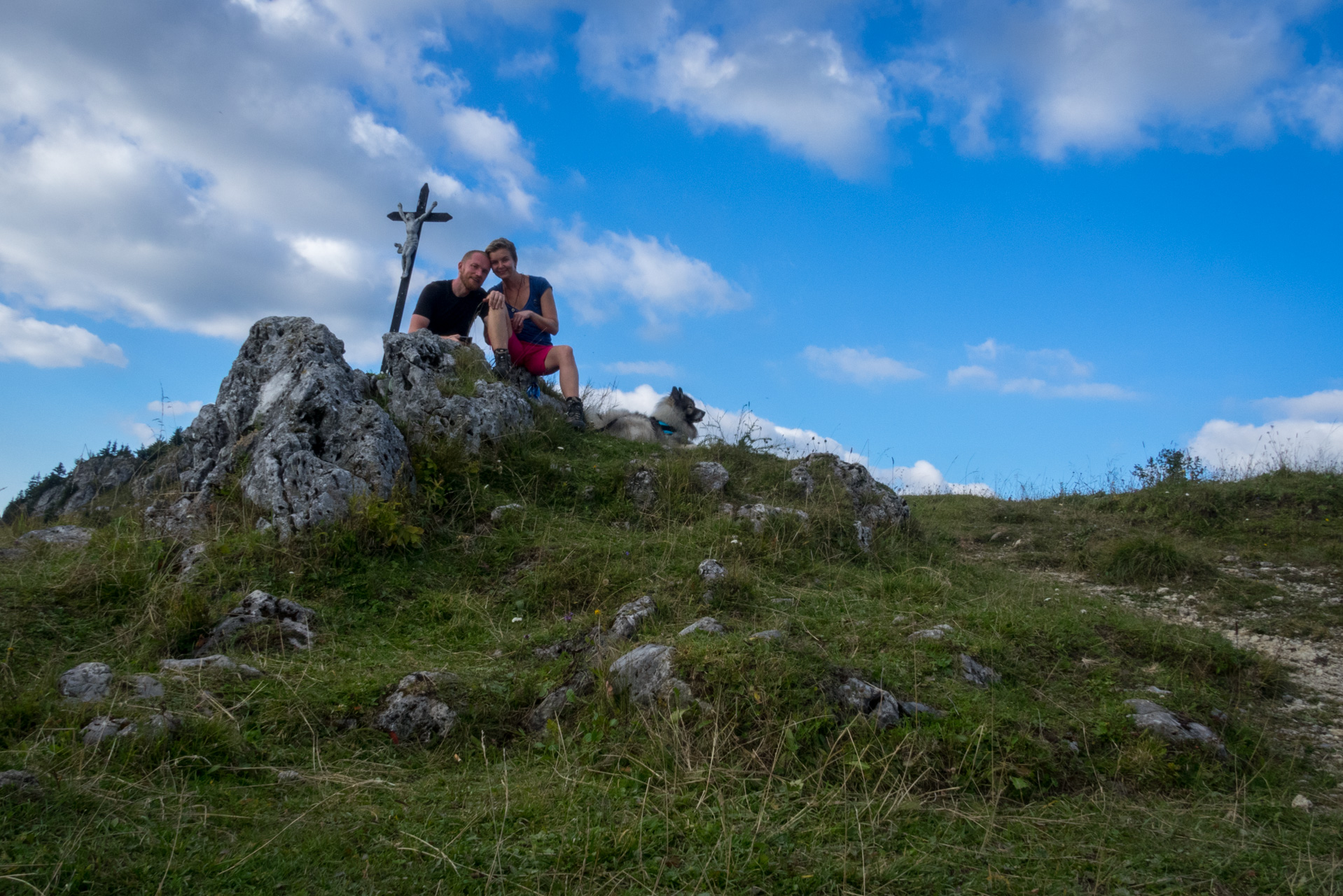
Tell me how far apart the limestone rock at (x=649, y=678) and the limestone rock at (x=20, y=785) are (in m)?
2.39

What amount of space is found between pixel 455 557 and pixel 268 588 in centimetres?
139

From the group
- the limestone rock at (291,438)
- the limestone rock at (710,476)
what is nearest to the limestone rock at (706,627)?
the limestone rock at (291,438)

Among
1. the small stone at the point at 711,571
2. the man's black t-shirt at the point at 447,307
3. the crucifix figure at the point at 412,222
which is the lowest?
the small stone at the point at 711,571

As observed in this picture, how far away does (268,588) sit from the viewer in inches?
231

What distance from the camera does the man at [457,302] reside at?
33.4ft

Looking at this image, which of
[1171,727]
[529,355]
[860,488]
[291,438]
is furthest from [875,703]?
[529,355]

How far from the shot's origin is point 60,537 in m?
7.24

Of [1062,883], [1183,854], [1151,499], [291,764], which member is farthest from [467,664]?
[1151,499]

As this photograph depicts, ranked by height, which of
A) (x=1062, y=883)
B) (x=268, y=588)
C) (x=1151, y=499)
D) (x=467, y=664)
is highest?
(x=1151, y=499)

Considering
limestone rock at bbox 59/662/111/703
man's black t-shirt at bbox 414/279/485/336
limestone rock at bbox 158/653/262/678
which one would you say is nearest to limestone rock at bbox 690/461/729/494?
man's black t-shirt at bbox 414/279/485/336

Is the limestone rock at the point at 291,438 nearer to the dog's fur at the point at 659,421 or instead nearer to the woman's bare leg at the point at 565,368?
the woman's bare leg at the point at 565,368

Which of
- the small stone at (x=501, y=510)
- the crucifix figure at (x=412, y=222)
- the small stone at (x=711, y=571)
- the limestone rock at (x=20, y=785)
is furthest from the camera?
the crucifix figure at (x=412, y=222)

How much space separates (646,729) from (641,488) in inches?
176

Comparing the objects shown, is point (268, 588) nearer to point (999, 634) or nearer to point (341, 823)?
point (341, 823)
